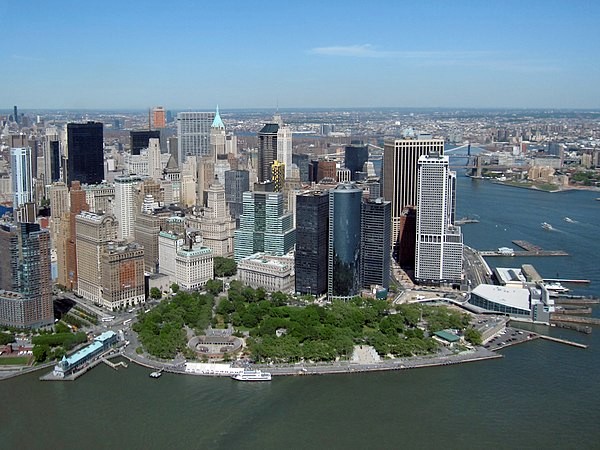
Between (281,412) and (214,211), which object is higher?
(214,211)

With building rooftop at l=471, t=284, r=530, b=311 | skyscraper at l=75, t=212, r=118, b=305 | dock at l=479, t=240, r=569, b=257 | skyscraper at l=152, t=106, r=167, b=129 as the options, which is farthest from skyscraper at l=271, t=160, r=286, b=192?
skyscraper at l=152, t=106, r=167, b=129

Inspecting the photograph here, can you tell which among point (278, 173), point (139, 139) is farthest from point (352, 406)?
Result: point (139, 139)

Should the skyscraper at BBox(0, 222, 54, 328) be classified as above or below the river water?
above

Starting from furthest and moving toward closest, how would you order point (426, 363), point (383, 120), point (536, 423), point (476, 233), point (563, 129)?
point (383, 120) → point (563, 129) → point (476, 233) → point (426, 363) → point (536, 423)

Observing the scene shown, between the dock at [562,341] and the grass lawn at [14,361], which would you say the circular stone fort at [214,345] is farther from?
the dock at [562,341]

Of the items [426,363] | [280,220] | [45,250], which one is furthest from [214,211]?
[426,363]

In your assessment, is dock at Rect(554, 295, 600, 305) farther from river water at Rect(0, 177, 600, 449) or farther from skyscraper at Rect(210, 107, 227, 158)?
skyscraper at Rect(210, 107, 227, 158)

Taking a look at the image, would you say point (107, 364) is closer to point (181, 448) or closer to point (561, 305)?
point (181, 448)

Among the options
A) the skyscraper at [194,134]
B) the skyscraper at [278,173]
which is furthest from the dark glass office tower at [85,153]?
the skyscraper at [194,134]
